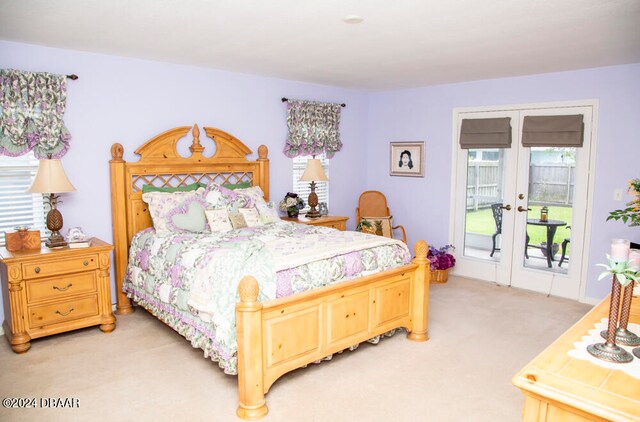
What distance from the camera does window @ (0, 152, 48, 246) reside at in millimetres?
3930

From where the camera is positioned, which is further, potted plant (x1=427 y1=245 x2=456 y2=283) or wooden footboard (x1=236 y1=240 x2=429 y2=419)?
potted plant (x1=427 y1=245 x2=456 y2=283)

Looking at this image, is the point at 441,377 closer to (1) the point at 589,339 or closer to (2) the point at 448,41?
(1) the point at 589,339

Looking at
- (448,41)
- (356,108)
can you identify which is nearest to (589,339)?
(448,41)

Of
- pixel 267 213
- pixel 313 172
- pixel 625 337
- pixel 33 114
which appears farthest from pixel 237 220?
pixel 625 337

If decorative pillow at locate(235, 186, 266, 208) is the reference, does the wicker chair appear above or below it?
below

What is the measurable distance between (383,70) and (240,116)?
1680 millimetres

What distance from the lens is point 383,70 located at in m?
4.96

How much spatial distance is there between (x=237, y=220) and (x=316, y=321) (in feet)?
5.60

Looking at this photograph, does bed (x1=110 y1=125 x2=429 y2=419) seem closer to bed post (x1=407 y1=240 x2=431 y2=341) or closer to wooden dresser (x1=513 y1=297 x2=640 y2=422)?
bed post (x1=407 y1=240 x2=431 y2=341)

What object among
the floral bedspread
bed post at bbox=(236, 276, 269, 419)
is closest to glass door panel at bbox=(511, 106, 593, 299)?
the floral bedspread

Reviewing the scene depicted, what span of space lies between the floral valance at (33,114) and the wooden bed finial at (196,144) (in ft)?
3.82

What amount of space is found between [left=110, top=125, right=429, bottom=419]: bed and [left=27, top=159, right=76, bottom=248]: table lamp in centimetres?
56

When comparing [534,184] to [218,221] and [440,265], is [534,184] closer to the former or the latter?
[440,265]

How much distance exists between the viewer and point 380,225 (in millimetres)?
6129
